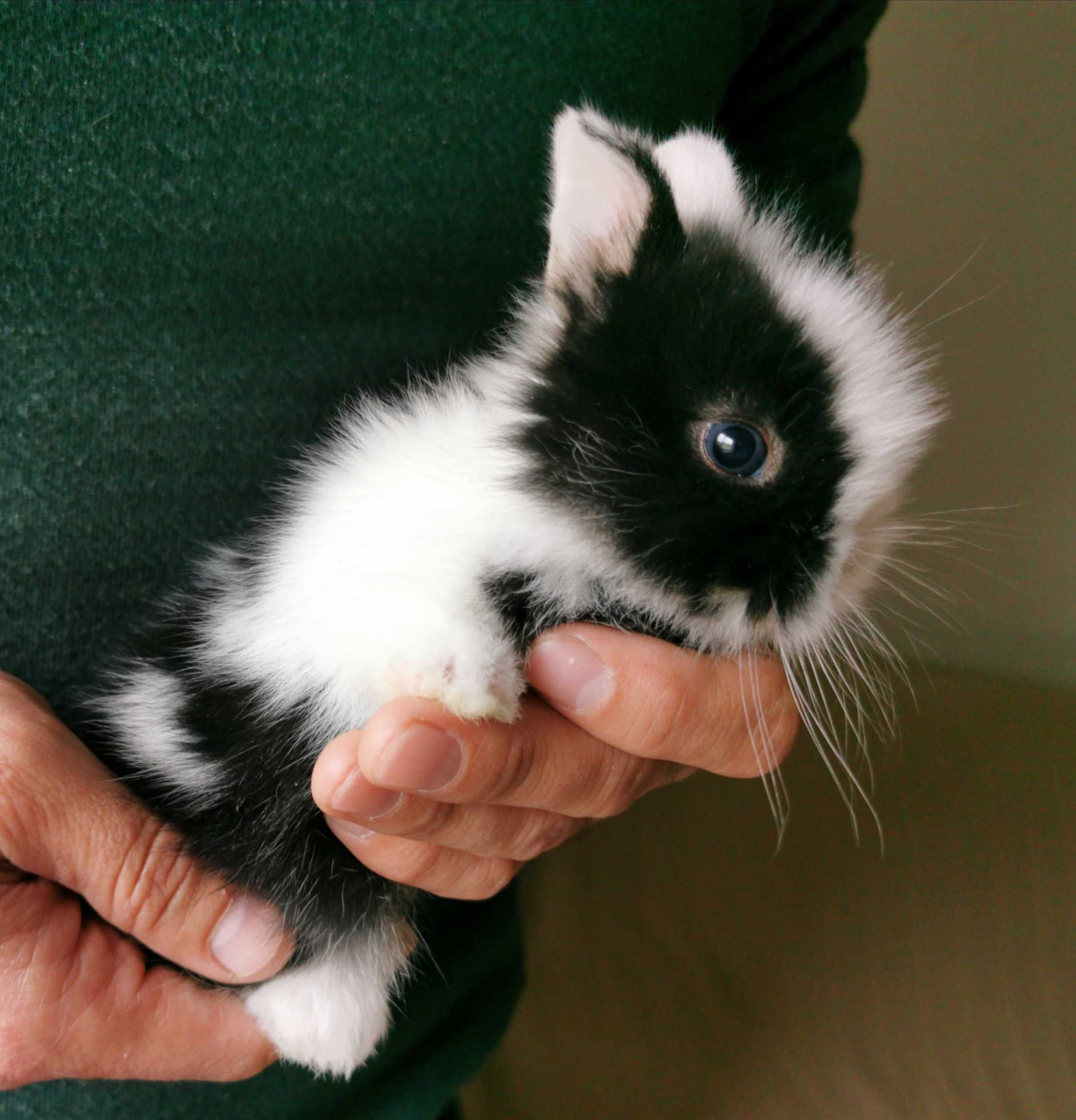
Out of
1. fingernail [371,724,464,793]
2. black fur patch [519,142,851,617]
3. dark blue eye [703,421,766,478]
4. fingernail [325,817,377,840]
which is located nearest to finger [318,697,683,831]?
fingernail [371,724,464,793]

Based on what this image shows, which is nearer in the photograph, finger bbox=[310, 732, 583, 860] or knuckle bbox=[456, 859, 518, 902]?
finger bbox=[310, 732, 583, 860]

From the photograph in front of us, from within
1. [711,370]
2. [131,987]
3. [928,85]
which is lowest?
[131,987]

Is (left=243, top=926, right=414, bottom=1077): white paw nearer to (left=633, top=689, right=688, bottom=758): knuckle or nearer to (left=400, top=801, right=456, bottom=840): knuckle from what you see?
(left=400, top=801, right=456, bottom=840): knuckle

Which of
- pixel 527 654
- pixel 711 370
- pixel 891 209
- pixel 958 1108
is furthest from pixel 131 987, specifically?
pixel 891 209

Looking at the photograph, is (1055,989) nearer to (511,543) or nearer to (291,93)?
(511,543)

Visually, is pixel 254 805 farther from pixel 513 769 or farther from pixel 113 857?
pixel 513 769

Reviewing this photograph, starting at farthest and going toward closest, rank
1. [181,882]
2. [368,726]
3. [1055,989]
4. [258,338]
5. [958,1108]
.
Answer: [1055,989]
[958,1108]
[258,338]
[181,882]
[368,726]

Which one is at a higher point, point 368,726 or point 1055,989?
point 368,726
